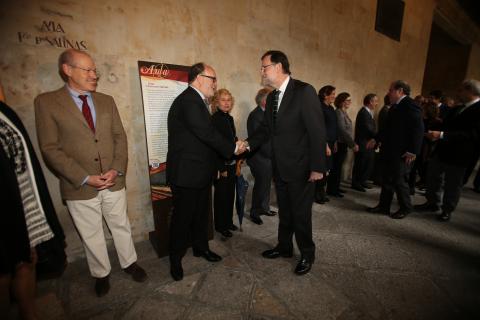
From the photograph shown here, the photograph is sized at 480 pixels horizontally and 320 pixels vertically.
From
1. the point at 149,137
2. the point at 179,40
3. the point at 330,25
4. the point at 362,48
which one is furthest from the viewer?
the point at 362,48

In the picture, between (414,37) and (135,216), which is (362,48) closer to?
(414,37)

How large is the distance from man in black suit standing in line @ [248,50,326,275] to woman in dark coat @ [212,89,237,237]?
2.03 ft

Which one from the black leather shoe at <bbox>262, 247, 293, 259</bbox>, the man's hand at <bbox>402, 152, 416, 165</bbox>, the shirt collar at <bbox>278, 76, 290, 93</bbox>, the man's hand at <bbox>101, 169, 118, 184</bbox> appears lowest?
the black leather shoe at <bbox>262, 247, 293, 259</bbox>

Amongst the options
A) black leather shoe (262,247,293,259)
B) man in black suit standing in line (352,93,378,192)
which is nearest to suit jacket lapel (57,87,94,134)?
black leather shoe (262,247,293,259)

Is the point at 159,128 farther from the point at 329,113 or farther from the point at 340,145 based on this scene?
the point at 340,145

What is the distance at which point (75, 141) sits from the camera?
1.98 m

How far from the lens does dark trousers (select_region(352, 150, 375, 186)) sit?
5254mm

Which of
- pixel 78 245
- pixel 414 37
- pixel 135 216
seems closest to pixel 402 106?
pixel 135 216

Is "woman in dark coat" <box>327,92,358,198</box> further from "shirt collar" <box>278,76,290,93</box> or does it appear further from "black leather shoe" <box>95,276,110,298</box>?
"black leather shoe" <box>95,276,110,298</box>

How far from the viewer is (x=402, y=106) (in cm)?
350

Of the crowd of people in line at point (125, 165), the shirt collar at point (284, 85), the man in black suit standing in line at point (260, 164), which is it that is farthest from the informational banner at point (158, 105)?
the shirt collar at point (284, 85)

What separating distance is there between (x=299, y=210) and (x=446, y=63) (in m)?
13.9

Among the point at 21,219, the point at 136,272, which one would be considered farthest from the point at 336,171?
the point at 21,219

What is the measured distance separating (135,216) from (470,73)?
1525cm
